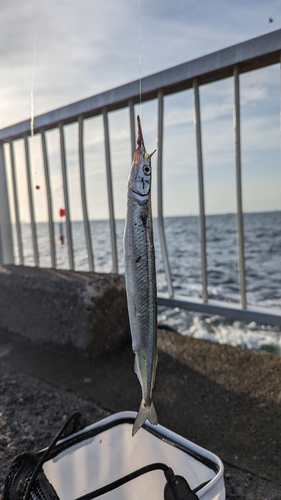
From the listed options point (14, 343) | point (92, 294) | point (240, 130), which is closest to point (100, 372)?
point (92, 294)

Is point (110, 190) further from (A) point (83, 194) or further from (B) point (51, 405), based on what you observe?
(B) point (51, 405)

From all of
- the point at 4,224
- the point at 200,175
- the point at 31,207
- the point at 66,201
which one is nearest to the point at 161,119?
the point at 200,175

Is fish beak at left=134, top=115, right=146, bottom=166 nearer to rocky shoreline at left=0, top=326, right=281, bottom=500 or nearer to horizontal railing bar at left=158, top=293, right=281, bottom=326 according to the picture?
rocky shoreline at left=0, top=326, right=281, bottom=500

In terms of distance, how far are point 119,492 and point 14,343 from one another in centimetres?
155

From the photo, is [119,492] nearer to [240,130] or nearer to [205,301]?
[205,301]

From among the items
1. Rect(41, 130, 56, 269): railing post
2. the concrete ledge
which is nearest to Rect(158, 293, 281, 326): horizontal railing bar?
the concrete ledge

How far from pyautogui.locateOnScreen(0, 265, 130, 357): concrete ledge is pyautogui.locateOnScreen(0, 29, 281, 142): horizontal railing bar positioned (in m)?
1.08

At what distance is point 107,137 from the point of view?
2.65 meters

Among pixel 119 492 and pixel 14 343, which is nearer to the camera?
pixel 119 492

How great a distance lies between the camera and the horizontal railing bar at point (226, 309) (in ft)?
6.91

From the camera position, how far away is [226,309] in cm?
228

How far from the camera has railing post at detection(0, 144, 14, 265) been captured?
3.51 meters

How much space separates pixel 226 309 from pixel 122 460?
127cm

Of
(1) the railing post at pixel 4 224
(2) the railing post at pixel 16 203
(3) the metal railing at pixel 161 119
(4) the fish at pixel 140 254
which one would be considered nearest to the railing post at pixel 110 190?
(3) the metal railing at pixel 161 119
